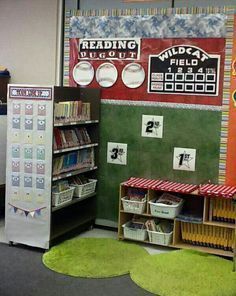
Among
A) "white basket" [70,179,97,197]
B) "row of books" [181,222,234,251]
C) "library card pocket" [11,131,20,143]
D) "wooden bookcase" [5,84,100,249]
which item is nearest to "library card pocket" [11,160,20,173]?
"wooden bookcase" [5,84,100,249]

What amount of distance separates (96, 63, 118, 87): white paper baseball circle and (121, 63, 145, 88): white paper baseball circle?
0.13 m

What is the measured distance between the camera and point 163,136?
19.1 feet

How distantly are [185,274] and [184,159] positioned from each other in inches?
59.8

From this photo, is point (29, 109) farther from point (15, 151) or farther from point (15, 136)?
point (15, 151)

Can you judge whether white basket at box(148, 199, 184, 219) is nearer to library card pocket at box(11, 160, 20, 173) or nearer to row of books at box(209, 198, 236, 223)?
row of books at box(209, 198, 236, 223)

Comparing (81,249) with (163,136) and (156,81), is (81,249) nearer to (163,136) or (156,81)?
(163,136)

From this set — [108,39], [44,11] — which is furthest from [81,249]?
[44,11]

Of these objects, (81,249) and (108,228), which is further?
(108,228)

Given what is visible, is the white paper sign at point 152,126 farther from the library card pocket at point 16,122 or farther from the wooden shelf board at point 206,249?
the library card pocket at point 16,122

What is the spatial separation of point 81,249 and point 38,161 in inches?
43.0

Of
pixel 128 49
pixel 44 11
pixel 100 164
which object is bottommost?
pixel 100 164

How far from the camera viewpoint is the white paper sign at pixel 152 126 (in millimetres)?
5828

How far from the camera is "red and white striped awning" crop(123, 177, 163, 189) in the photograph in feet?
18.2

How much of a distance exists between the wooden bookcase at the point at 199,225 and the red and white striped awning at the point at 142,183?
3cm
